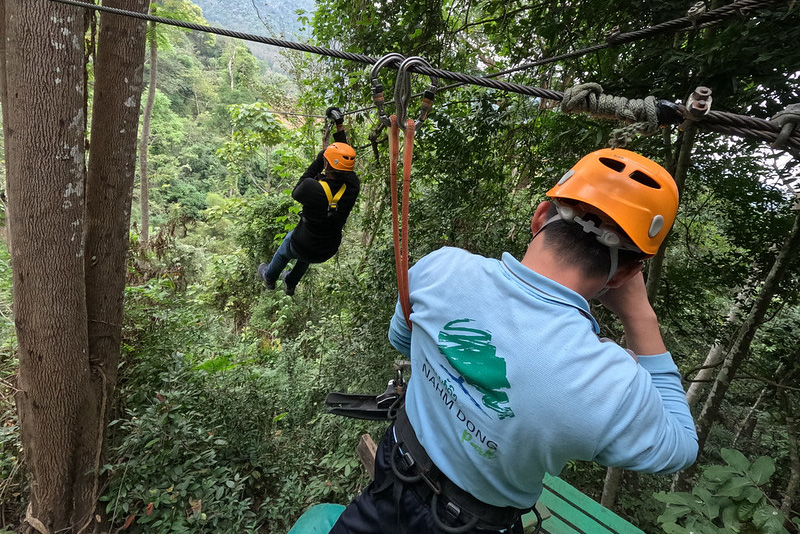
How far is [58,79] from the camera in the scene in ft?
7.00

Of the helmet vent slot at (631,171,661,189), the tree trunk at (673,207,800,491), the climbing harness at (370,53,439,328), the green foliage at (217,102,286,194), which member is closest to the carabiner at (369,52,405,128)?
the climbing harness at (370,53,439,328)

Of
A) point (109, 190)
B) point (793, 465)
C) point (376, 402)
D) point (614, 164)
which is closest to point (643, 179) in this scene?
point (614, 164)

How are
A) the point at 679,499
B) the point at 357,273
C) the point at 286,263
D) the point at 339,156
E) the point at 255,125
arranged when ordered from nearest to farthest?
the point at 679,499, the point at 339,156, the point at 286,263, the point at 357,273, the point at 255,125

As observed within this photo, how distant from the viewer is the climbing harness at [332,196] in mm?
3057

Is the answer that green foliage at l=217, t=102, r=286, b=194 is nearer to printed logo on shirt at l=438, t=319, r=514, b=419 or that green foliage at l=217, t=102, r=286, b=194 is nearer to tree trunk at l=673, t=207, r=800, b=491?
tree trunk at l=673, t=207, r=800, b=491

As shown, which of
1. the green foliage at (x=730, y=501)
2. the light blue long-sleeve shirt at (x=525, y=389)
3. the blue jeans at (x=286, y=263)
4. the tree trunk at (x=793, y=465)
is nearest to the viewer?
the light blue long-sleeve shirt at (x=525, y=389)

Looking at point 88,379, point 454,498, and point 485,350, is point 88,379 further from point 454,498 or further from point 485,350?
point 485,350

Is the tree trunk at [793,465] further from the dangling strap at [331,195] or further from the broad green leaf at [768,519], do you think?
the dangling strap at [331,195]

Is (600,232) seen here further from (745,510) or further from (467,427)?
(745,510)

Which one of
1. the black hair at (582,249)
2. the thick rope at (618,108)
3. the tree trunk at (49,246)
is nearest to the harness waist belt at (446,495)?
the black hair at (582,249)

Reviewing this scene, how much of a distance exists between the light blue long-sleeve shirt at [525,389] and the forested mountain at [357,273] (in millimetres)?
81

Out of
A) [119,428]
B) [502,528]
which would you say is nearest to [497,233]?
[502,528]

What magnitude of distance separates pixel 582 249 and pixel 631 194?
174 millimetres

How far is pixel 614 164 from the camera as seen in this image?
1.02 metres
